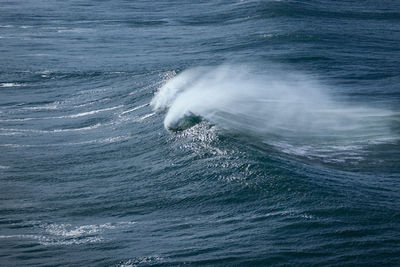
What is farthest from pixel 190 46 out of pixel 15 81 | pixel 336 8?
pixel 336 8

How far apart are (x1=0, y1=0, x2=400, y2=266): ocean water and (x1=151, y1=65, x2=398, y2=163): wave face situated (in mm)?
75

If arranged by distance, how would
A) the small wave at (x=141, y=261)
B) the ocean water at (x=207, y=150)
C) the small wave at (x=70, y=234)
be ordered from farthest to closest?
the small wave at (x=70, y=234) → the ocean water at (x=207, y=150) → the small wave at (x=141, y=261)

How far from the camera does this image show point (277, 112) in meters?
20.5

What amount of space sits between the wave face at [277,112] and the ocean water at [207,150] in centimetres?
7

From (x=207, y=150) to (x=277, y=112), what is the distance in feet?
15.9

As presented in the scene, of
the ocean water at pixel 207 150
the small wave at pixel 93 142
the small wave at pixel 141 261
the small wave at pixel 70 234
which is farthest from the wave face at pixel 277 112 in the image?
the small wave at pixel 141 261

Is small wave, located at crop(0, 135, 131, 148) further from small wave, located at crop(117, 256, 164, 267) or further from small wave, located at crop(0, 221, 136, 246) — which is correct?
small wave, located at crop(117, 256, 164, 267)

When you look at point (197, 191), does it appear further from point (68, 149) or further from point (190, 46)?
point (190, 46)

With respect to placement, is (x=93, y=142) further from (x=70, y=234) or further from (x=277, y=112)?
(x=70, y=234)

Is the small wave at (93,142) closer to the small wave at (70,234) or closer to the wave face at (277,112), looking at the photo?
the wave face at (277,112)

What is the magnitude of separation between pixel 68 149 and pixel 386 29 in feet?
75.8

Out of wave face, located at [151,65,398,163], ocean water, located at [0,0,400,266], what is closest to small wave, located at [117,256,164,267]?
ocean water, located at [0,0,400,266]

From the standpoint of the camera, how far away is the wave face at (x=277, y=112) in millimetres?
17531

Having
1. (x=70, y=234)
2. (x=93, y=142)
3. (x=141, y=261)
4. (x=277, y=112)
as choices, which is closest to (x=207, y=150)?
(x=70, y=234)
